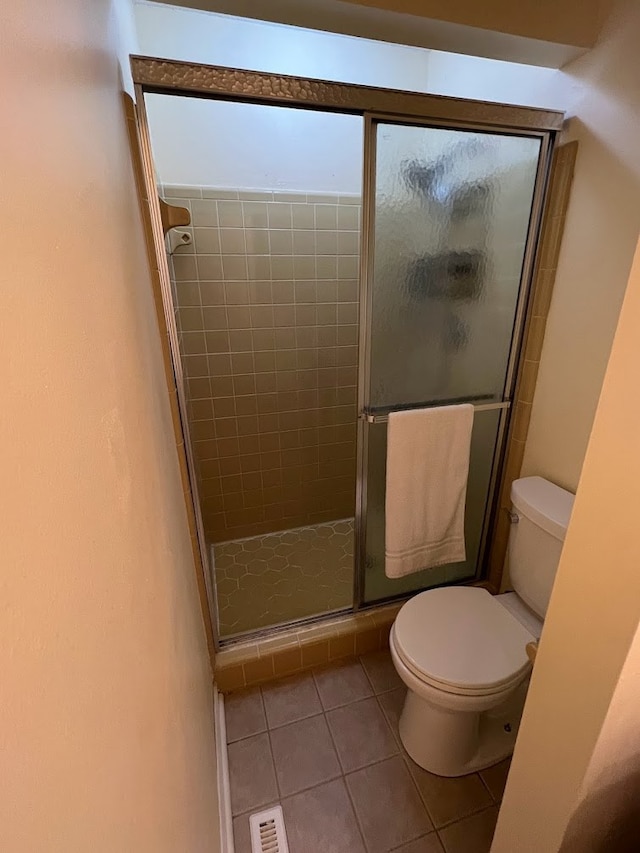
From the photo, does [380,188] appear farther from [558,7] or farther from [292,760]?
[292,760]

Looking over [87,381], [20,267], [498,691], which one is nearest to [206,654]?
[498,691]

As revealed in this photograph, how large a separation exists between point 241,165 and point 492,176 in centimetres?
111

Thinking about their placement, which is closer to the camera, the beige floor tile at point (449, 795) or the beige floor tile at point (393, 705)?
the beige floor tile at point (449, 795)

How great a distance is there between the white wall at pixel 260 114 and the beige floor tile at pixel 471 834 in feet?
8.14

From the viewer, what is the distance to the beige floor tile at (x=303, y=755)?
1.38 m

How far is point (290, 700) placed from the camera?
1624 mm

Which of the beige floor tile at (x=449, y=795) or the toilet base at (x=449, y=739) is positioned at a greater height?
the toilet base at (x=449, y=739)

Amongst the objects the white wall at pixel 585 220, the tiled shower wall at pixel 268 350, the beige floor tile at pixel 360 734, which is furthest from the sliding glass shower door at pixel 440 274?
the tiled shower wall at pixel 268 350

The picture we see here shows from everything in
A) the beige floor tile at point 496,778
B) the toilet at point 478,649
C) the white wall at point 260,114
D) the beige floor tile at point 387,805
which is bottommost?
the beige floor tile at point 496,778

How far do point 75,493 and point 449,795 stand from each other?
5.22 ft

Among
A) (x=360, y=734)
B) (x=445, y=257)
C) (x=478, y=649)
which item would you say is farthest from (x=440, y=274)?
(x=360, y=734)

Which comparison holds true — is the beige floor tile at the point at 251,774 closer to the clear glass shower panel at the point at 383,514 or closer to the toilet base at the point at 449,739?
the toilet base at the point at 449,739

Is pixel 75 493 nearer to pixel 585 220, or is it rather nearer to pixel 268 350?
pixel 585 220

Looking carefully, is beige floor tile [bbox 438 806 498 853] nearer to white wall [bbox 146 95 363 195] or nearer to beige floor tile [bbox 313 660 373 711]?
beige floor tile [bbox 313 660 373 711]
